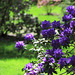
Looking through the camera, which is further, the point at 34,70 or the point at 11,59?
the point at 11,59

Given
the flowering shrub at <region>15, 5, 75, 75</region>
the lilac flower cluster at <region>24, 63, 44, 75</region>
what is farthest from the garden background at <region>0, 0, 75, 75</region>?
the flowering shrub at <region>15, 5, 75, 75</region>

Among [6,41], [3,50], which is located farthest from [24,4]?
[3,50]

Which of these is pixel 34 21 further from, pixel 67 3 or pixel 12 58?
pixel 12 58

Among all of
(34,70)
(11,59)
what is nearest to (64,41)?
(34,70)

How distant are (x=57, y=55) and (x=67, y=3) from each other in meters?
7.27

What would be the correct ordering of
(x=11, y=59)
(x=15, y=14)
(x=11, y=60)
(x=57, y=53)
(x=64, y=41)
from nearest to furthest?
(x=57, y=53), (x=64, y=41), (x=11, y=60), (x=11, y=59), (x=15, y=14)

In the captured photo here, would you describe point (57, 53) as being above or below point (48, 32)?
below

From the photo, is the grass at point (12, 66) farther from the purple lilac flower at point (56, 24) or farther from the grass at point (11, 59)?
the purple lilac flower at point (56, 24)

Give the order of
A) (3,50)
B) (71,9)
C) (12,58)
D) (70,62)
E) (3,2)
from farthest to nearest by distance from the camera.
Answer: (3,2)
(3,50)
(12,58)
(71,9)
(70,62)

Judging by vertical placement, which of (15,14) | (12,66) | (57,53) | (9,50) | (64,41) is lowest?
(12,66)

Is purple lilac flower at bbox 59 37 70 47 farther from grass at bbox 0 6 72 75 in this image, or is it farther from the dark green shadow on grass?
the dark green shadow on grass

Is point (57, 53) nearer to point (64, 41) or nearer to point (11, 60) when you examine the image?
point (64, 41)

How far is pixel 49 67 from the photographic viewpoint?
3.65m

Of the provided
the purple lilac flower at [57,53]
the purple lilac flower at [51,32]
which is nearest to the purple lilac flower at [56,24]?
the purple lilac flower at [51,32]
